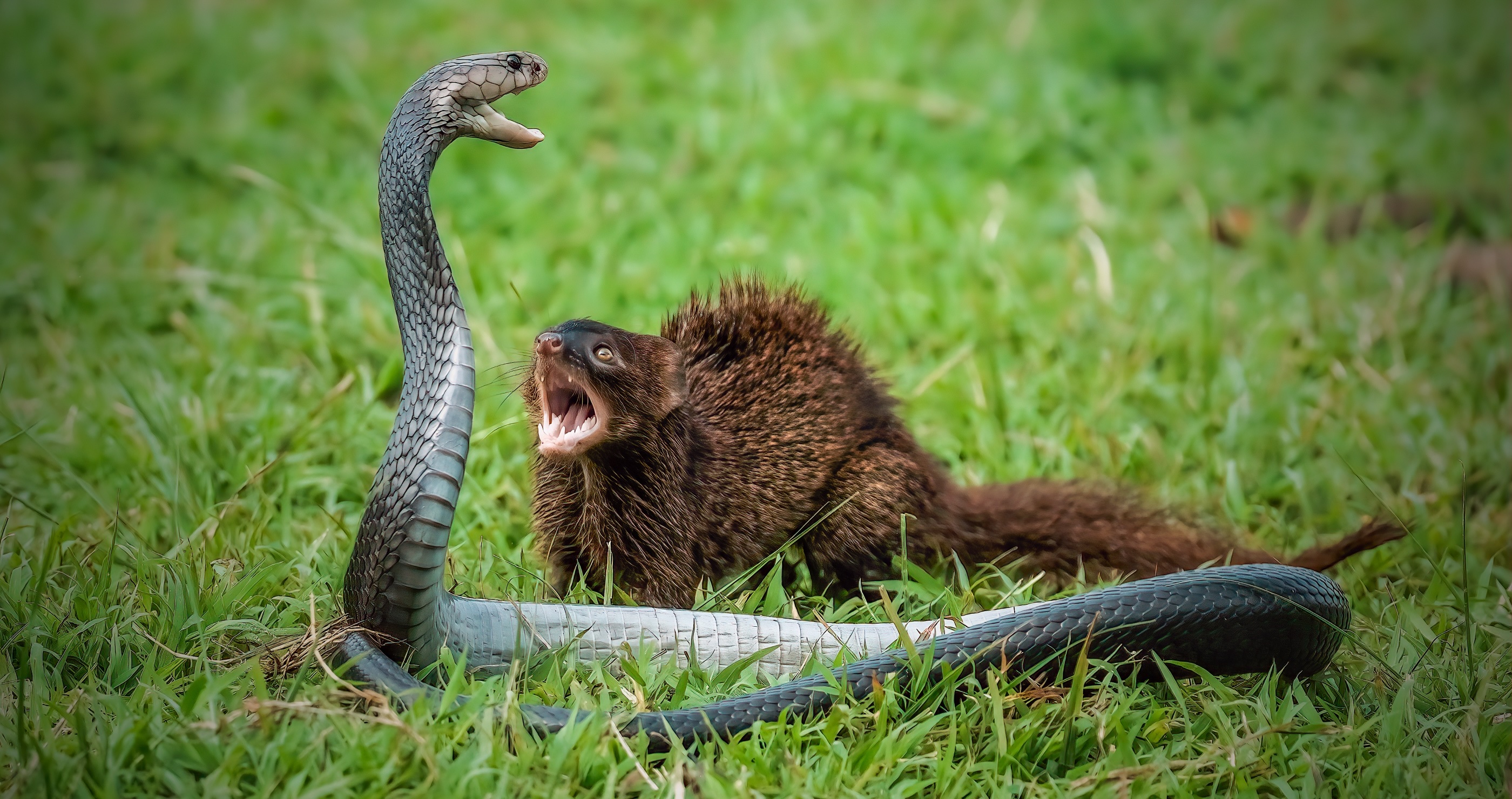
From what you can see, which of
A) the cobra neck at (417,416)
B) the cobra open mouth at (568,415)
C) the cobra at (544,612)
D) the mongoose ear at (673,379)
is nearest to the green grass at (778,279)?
the cobra at (544,612)

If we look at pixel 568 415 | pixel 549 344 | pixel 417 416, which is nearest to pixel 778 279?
pixel 568 415

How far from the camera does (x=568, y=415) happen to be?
3.42 meters

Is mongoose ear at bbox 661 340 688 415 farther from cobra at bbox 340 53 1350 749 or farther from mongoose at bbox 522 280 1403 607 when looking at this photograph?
cobra at bbox 340 53 1350 749

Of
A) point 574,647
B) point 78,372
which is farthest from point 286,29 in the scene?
point 574,647

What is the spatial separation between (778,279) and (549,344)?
1.94 meters

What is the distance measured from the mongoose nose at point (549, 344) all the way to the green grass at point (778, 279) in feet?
2.12

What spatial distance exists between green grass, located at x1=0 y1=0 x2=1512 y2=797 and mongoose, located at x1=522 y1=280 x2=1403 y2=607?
18 cm

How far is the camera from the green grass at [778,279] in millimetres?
2719

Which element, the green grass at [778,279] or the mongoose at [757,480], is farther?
the mongoose at [757,480]

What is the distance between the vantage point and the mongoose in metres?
3.40

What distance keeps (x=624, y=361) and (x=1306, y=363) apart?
309 cm

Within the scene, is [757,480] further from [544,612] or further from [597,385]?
[544,612]

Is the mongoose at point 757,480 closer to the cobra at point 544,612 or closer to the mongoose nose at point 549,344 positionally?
the mongoose nose at point 549,344

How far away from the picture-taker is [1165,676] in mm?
2918
